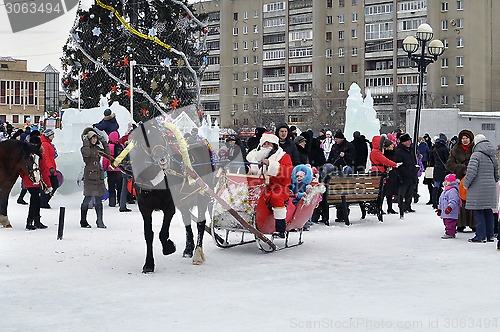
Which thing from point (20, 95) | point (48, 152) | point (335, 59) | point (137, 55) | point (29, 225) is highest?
point (335, 59)

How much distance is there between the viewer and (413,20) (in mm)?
77000

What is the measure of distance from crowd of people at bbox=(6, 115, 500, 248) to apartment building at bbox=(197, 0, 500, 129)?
5244 centimetres

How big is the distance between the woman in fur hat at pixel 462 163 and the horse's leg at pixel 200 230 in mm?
4988

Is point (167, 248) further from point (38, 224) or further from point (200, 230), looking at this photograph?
point (38, 224)

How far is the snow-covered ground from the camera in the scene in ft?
19.6

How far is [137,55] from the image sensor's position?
23469mm

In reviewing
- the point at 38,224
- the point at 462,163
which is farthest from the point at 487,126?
the point at 38,224

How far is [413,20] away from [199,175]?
72203 millimetres

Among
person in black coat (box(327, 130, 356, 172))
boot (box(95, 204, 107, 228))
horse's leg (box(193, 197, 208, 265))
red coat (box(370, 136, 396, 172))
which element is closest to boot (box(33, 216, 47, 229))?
boot (box(95, 204, 107, 228))

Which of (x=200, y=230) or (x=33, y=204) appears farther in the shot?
(x=33, y=204)

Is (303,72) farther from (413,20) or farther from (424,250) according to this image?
(424,250)

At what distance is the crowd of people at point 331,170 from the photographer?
10.0m

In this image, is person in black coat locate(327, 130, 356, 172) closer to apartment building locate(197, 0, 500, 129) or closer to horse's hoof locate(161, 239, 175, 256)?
horse's hoof locate(161, 239, 175, 256)

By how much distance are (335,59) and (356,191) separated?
69.7 metres
